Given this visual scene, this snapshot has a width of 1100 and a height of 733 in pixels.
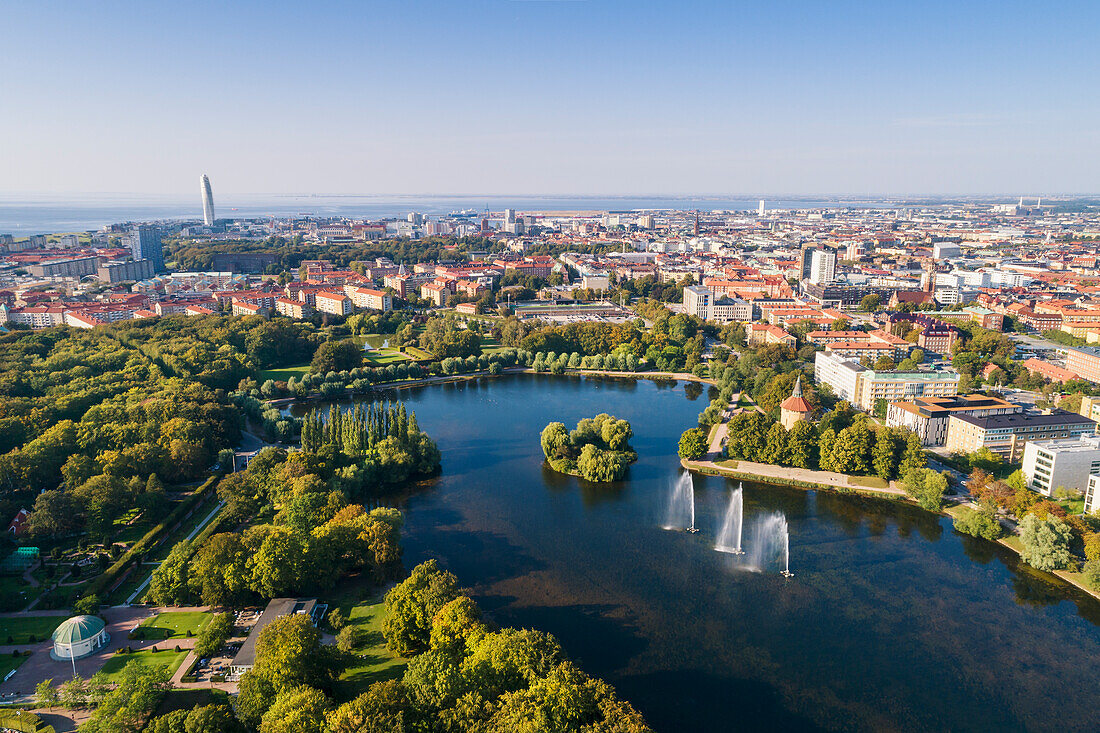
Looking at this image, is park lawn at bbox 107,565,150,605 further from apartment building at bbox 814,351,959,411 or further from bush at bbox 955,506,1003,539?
apartment building at bbox 814,351,959,411

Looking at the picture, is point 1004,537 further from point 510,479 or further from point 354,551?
point 354,551

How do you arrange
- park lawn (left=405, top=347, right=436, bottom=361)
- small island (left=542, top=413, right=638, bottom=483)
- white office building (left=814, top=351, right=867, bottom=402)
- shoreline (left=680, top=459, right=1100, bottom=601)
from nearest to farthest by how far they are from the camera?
shoreline (left=680, top=459, right=1100, bottom=601), small island (left=542, top=413, right=638, bottom=483), white office building (left=814, top=351, right=867, bottom=402), park lawn (left=405, top=347, right=436, bottom=361)

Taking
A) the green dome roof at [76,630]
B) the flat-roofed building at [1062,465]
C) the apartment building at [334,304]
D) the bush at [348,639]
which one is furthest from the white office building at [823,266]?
the green dome roof at [76,630]

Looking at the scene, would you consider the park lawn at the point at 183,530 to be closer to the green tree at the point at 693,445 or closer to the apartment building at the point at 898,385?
the green tree at the point at 693,445

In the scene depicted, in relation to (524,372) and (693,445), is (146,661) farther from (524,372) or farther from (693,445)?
(524,372)

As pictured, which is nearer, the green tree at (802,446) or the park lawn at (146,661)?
the park lawn at (146,661)

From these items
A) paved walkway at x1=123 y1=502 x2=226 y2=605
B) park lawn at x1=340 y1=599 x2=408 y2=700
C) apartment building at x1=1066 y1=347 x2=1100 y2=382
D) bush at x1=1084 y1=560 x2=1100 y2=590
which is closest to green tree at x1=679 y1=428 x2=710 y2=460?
bush at x1=1084 y1=560 x2=1100 y2=590

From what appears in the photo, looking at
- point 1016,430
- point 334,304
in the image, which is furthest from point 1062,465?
point 334,304
